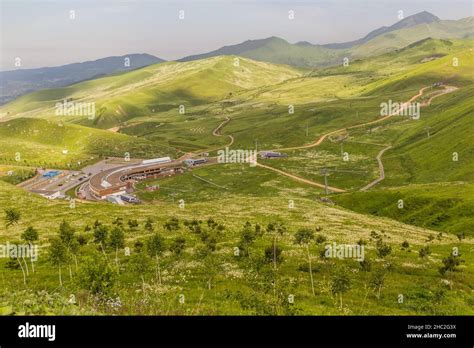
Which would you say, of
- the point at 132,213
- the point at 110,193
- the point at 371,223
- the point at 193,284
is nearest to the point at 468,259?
the point at 371,223

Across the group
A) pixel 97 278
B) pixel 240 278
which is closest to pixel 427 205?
pixel 240 278

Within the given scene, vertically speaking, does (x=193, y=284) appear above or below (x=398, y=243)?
above

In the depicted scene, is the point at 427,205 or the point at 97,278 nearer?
the point at 97,278

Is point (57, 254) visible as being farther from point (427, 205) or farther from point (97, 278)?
point (427, 205)

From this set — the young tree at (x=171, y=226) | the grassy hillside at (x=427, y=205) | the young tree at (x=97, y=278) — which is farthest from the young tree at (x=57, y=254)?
the grassy hillside at (x=427, y=205)

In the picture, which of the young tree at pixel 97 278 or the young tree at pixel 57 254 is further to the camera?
the young tree at pixel 57 254

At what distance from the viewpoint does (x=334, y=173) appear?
179 m

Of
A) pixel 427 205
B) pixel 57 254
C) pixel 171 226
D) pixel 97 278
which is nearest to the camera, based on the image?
pixel 97 278

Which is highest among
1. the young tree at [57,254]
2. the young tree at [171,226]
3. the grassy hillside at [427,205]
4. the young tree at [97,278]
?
the young tree at [97,278]

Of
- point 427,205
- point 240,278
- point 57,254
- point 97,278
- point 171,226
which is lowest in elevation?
point 427,205

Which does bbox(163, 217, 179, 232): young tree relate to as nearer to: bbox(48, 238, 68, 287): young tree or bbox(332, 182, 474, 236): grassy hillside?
bbox(48, 238, 68, 287): young tree

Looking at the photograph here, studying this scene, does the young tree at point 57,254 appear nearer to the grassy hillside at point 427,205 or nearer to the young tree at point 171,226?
the young tree at point 171,226
